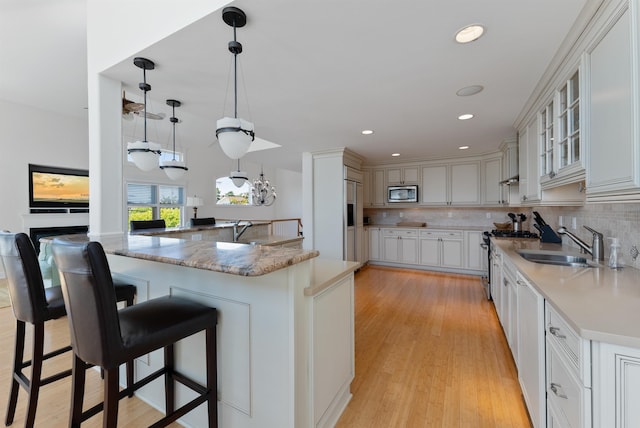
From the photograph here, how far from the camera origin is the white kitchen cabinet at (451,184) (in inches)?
199

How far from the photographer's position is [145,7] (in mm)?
1700

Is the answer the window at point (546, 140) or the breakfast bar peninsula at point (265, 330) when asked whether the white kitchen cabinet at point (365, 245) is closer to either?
the window at point (546, 140)

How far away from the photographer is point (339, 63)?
1.92m

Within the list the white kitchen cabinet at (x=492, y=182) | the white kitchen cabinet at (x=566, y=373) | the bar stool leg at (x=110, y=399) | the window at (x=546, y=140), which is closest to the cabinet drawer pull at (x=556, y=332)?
the white kitchen cabinet at (x=566, y=373)

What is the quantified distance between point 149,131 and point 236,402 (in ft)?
21.2

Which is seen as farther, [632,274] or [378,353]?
[378,353]

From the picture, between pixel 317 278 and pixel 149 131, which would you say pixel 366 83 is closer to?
pixel 317 278

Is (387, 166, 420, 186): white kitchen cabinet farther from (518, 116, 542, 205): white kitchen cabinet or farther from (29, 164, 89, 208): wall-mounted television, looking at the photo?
(29, 164, 89, 208): wall-mounted television

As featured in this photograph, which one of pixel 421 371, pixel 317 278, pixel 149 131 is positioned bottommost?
pixel 421 371

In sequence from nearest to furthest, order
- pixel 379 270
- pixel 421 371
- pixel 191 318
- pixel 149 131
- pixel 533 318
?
pixel 191 318 < pixel 533 318 < pixel 421 371 < pixel 379 270 < pixel 149 131

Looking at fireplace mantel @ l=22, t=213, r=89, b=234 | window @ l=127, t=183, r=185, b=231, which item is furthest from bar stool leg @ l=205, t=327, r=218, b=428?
window @ l=127, t=183, r=185, b=231

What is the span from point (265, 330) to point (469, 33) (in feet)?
6.74

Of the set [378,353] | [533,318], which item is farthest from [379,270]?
[533,318]

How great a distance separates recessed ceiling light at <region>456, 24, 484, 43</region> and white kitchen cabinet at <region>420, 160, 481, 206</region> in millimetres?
3991
